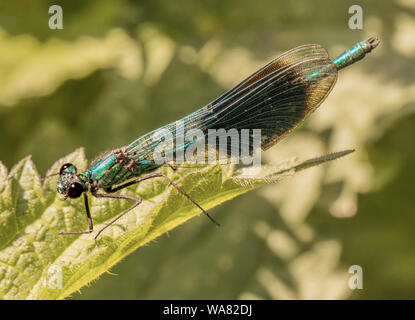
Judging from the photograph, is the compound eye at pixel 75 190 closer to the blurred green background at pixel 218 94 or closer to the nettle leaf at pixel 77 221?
the nettle leaf at pixel 77 221

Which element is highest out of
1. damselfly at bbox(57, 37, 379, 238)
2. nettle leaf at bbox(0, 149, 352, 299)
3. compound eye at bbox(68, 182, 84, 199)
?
damselfly at bbox(57, 37, 379, 238)

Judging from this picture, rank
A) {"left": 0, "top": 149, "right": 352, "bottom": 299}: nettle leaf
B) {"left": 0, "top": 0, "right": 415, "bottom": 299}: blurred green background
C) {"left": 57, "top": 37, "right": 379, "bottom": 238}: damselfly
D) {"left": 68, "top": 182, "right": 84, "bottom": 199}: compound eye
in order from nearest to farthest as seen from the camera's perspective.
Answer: {"left": 0, "top": 149, "right": 352, "bottom": 299}: nettle leaf
{"left": 68, "top": 182, "right": 84, "bottom": 199}: compound eye
{"left": 57, "top": 37, "right": 379, "bottom": 238}: damselfly
{"left": 0, "top": 0, "right": 415, "bottom": 299}: blurred green background

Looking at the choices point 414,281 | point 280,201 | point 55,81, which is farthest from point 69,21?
point 414,281

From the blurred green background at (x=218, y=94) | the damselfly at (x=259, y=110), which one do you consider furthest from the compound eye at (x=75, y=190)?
the blurred green background at (x=218, y=94)

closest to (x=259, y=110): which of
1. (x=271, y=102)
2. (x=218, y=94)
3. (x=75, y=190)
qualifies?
(x=271, y=102)

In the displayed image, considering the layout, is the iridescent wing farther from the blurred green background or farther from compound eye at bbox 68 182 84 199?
the blurred green background

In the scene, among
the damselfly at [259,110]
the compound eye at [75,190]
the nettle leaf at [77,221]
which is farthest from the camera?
the damselfly at [259,110]

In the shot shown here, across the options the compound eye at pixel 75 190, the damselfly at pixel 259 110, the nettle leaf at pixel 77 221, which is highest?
the damselfly at pixel 259 110

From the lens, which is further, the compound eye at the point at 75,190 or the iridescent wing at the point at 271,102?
the iridescent wing at the point at 271,102

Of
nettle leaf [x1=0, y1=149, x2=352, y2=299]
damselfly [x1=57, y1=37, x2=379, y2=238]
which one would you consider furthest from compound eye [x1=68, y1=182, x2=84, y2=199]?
nettle leaf [x1=0, y1=149, x2=352, y2=299]
